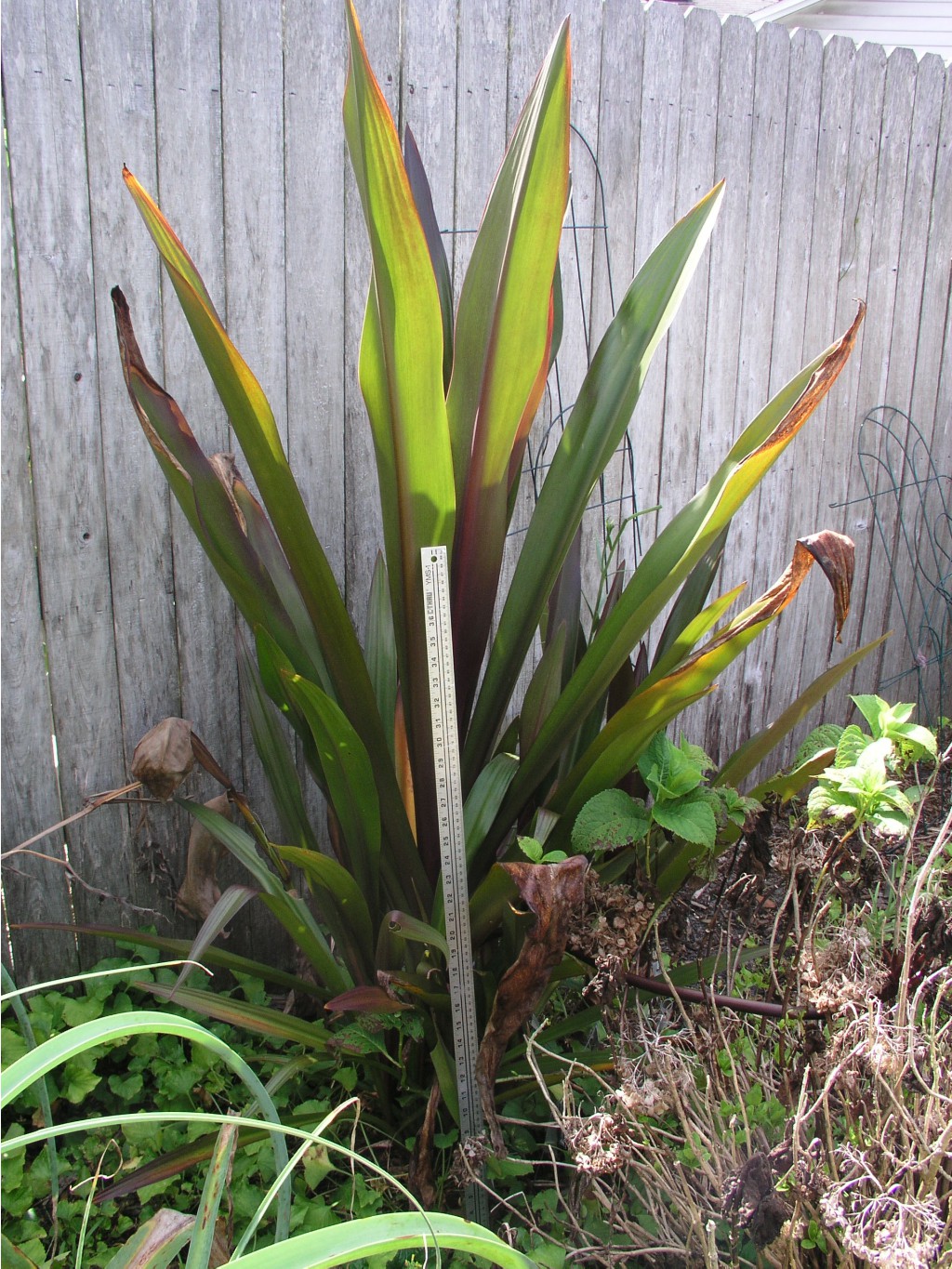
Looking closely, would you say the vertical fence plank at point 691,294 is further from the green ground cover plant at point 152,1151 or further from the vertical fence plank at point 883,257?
the green ground cover plant at point 152,1151

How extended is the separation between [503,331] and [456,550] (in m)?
0.31

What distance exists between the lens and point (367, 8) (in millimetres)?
1752

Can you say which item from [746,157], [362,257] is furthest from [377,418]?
[746,157]

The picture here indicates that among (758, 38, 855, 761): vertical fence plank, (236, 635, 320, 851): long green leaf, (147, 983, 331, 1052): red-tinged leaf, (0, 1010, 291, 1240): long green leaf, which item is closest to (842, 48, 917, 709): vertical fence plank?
(758, 38, 855, 761): vertical fence plank

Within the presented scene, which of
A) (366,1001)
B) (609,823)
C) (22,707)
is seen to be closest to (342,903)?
(366,1001)

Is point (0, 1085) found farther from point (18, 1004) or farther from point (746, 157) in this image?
point (746, 157)

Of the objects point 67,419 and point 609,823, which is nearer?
point 609,823

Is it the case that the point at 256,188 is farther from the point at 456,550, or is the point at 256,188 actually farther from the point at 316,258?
the point at 456,550

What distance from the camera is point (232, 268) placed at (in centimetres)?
171

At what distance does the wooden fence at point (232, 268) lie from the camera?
5.14ft

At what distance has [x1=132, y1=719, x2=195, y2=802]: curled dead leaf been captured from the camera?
1354 mm

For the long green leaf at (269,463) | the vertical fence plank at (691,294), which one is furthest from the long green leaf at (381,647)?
the vertical fence plank at (691,294)

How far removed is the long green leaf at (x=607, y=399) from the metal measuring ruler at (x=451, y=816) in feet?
0.65

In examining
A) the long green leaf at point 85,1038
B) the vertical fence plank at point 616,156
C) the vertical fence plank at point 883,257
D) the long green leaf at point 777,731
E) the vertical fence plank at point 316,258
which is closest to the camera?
the long green leaf at point 85,1038
